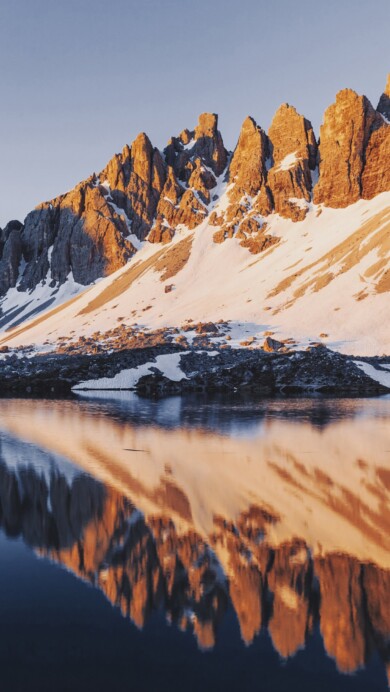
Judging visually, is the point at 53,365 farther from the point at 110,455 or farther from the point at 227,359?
the point at 110,455

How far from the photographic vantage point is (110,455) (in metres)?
25.2

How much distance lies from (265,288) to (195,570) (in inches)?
4541

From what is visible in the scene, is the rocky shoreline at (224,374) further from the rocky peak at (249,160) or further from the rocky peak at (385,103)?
the rocky peak at (385,103)

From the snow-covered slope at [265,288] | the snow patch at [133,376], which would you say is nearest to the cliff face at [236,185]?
the snow-covered slope at [265,288]

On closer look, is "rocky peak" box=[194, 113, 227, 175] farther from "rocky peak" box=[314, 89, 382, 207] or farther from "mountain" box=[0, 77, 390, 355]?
"rocky peak" box=[314, 89, 382, 207]

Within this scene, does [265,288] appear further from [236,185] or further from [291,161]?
[236,185]

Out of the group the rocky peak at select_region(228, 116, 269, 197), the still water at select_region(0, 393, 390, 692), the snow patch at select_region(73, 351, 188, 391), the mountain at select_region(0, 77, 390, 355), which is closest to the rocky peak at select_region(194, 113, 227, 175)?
the mountain at select_region(0, 77, 390, 355)

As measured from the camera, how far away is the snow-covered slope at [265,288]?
9469 centimetres

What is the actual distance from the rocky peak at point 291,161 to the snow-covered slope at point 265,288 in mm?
4688

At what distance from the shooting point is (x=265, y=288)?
124625 millimetres

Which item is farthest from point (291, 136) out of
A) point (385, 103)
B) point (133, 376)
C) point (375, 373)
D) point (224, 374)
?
point (133, 376)

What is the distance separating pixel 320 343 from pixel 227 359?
16399mm

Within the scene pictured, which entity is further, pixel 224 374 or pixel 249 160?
pixel 249 160

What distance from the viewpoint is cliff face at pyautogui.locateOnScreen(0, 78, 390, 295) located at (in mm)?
153750
